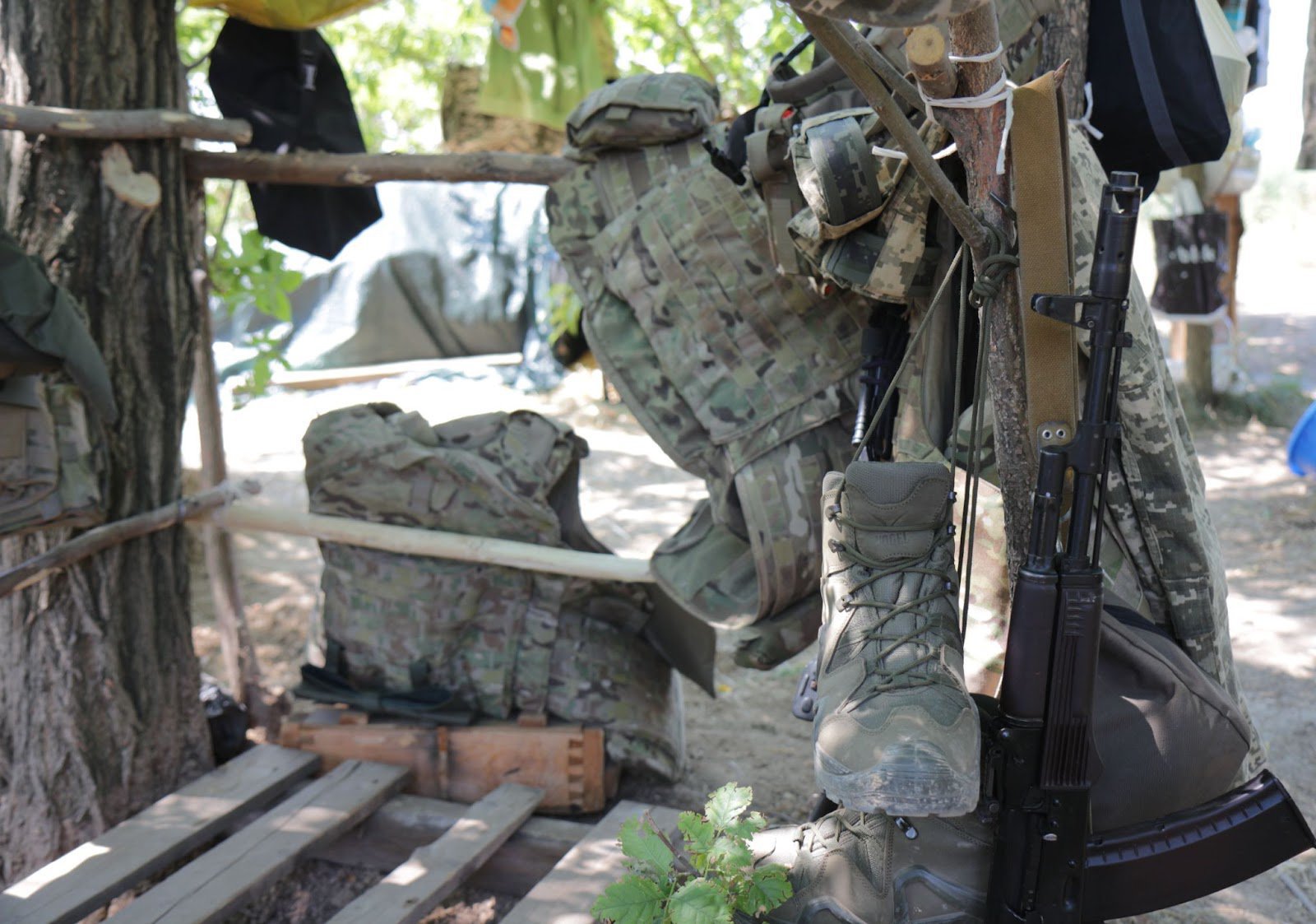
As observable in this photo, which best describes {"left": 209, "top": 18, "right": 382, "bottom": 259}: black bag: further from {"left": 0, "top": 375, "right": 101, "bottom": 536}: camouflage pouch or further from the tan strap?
the tan strap

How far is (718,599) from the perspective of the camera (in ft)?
8.90

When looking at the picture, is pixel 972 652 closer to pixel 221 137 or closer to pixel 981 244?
pixel 981 244

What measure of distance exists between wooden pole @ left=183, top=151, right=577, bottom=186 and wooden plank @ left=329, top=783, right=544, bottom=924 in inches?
65.9

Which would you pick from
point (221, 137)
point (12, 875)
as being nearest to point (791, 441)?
point (221, 137)

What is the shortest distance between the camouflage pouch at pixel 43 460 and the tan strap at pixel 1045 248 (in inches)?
82.7

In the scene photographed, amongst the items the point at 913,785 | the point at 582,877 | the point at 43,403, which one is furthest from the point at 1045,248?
the point at 43,403

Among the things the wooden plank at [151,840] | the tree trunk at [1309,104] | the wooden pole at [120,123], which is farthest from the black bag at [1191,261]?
the wooden plank at [151,840]

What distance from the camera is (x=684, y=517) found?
6027 millimetres

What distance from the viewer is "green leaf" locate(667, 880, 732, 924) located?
1.69m

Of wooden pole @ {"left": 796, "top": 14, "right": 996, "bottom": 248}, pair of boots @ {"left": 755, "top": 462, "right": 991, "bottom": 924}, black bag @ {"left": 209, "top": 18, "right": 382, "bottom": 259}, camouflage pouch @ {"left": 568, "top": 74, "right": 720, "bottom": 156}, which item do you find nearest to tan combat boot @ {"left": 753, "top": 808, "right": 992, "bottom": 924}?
pair of boots @ {"left": 755, "top": 462, "right": 991, "bottom": 924}

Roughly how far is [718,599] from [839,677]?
3.22ft

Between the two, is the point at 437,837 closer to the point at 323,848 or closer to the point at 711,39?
the point at 323,848

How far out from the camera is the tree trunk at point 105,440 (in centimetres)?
278

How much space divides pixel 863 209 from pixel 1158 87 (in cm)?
79
